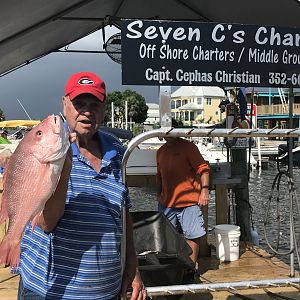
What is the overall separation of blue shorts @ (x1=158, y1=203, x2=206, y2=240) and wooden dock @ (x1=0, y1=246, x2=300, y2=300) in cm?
53

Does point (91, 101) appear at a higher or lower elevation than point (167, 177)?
higher

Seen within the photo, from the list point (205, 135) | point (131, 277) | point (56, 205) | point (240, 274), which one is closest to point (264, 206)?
point (240, 274)

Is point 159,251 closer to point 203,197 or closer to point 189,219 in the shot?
point 189,219

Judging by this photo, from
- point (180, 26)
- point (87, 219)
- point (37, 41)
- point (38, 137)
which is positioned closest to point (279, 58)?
point (180, 26)

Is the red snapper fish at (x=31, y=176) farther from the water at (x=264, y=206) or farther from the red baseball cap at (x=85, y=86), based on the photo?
the water at (x=264, y=206)

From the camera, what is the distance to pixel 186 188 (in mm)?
5188

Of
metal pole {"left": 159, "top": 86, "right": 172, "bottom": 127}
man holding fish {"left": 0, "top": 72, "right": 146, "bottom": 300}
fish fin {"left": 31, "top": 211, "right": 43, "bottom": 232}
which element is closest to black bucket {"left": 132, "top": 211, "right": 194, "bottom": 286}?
metal pole {"left": 159, "top": 86, "right": 172, "bottom": 127}

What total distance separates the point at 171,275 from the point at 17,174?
2388mm

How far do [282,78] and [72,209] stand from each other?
2.31m

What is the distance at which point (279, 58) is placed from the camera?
364cm

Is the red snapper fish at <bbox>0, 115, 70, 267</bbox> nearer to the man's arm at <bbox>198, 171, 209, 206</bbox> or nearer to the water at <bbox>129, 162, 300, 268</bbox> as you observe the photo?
the water at <bbox>129, 162, 300, 268</bbox>

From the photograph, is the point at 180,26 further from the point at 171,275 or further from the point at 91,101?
the point at 171,275

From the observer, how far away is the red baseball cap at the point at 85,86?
2240 millimetres

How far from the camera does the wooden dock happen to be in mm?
4691
